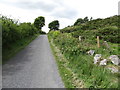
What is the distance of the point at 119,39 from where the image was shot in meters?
14.2

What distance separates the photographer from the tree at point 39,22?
4922 centimetres

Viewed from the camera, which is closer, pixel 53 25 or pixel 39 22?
pixel 39 22

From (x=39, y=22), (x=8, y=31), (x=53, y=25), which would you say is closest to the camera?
(x=8, y=31)

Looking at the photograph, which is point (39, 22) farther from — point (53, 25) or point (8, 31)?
point (8, 31)

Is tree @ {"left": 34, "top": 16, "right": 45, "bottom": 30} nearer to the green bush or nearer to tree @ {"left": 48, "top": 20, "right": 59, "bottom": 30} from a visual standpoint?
tree @ {"left": 48, "top": 20, "right": 59, "bottom": 30}

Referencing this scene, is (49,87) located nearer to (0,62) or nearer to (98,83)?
(98,83)

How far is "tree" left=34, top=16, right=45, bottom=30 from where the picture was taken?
161ft

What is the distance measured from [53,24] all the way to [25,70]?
5412cm

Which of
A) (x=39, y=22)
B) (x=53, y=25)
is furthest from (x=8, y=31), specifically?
(x=53, y=25)

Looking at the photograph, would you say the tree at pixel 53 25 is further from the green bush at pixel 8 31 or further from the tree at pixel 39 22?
the green bush at pixel 8 31

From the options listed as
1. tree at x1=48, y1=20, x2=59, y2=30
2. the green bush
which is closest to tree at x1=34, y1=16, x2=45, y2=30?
tree at x1=48, y1=20, x2=59, y2=30

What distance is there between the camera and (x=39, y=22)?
1981 inches

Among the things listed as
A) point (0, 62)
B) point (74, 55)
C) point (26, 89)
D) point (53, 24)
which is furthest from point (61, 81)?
point (53, 24)

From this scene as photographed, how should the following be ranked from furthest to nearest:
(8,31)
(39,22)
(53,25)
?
(53,25) → (39,22) → (8,31)
